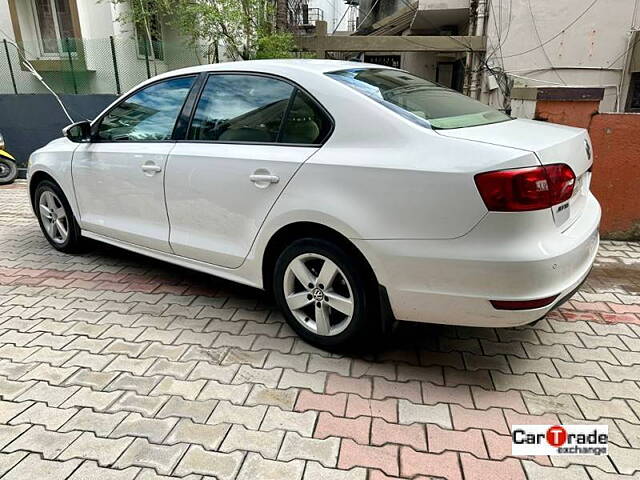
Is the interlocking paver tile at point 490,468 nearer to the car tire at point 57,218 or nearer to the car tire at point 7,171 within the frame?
the car tire at point 57,218

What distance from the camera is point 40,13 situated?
9.52 meters

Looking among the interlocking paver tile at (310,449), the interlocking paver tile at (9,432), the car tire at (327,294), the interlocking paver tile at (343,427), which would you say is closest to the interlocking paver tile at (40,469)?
the interlocking paver tile at (9,432)

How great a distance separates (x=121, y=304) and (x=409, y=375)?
2126 mm

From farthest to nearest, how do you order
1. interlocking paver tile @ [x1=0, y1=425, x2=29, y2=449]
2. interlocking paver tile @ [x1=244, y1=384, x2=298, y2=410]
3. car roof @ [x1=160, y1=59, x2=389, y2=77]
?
car roof @ [x1=160, y1=59, x2=389, y2=77] → interlocking paver tile @ [x1=244, y1=384, x2=298, y2=410] → interlocking paver tile @ [x1=0, y1=425, x2=29, y2=449]

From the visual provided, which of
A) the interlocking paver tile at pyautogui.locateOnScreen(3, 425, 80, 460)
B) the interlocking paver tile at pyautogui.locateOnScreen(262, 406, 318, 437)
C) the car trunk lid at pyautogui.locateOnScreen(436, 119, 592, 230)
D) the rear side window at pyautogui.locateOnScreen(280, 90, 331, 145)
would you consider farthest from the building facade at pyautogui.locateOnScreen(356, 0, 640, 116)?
the interlocking paver tile at pyautogui.locateOnScreen(3, 425, 80, 460)

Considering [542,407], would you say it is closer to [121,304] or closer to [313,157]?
[313,157]

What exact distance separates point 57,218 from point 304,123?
9.51 feet

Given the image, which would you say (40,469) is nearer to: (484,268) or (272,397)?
Answer: (272,397)

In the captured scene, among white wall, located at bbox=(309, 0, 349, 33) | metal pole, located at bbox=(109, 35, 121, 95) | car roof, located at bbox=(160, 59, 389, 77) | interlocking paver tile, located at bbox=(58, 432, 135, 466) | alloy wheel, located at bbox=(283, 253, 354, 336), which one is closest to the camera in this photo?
interlocking paver tile, located at bbox=(58, 432, 135, 466)

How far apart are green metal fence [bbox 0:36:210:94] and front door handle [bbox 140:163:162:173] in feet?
20.0

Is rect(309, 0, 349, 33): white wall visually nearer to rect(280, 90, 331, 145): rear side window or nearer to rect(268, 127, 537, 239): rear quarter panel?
rect(280, 90, 331, 145): rear side window

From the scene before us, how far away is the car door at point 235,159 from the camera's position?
2.67m

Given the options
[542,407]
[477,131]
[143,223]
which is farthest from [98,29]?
[542,407]

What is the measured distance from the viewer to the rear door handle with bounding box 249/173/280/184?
8.71 feet
